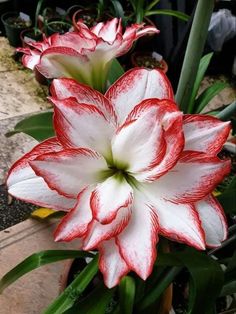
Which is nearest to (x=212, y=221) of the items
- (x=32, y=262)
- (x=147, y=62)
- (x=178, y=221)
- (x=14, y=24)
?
(x=178, y=221)

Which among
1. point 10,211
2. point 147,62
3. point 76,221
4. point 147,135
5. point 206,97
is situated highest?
point 147,135

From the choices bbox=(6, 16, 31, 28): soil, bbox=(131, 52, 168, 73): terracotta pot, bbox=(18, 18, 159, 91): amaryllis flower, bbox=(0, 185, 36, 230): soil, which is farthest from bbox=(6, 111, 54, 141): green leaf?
bbox=(6, 16, 31, 28): soil

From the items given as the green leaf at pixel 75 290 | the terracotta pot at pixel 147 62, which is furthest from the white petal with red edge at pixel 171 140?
the terracotta pot at pixel 147 62

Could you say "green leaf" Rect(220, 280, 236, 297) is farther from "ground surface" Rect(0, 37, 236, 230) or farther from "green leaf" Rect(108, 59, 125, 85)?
"ground surface" Rect(0, 37, 236, 230)

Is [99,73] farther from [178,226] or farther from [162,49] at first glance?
[162,49]

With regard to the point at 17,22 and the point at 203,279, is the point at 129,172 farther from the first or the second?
the point at 17,22
